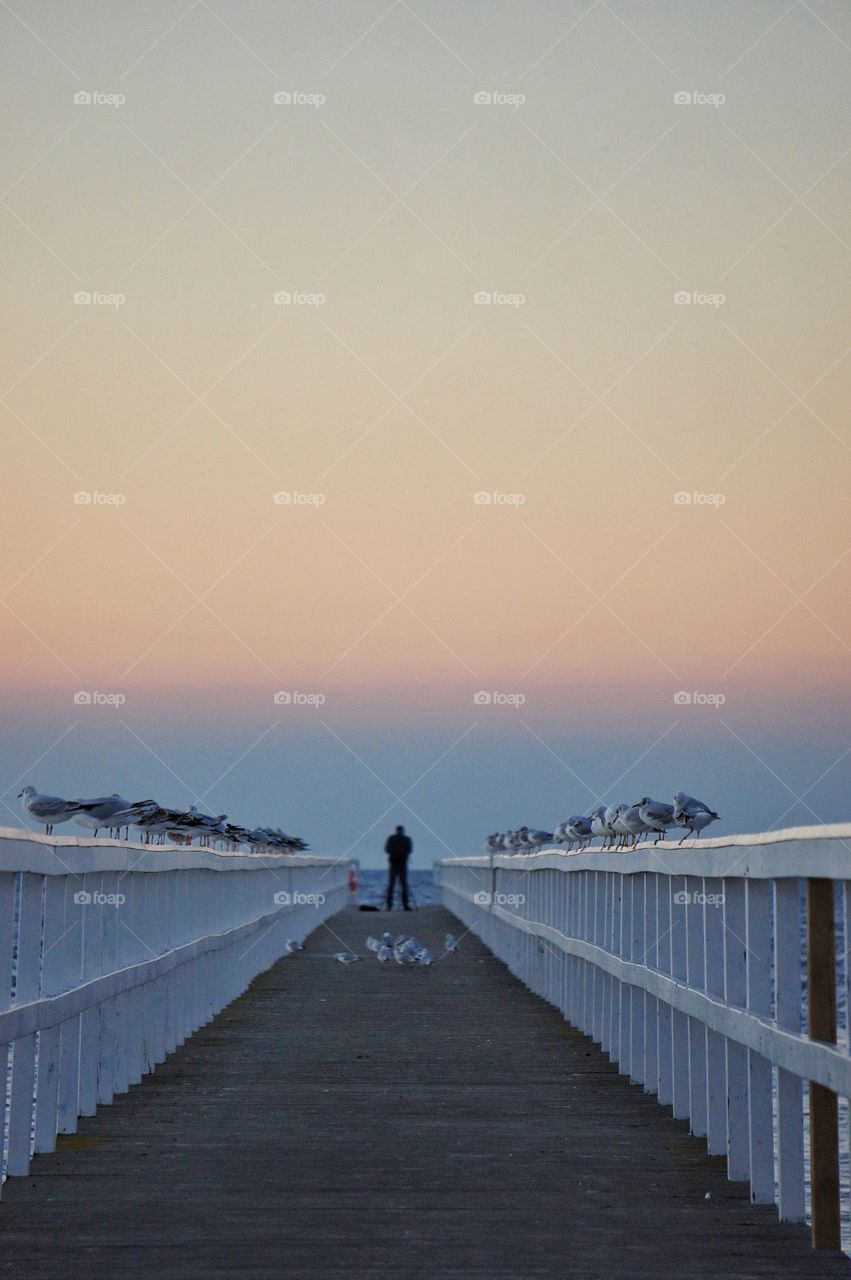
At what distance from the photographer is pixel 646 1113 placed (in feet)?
30.0

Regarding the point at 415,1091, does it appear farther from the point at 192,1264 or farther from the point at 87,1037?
the point at 192,1264

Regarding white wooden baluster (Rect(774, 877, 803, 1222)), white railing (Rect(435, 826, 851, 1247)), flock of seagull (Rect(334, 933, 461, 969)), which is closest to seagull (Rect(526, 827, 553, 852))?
flock of seagull (Rect(334, 933, 461, 969))

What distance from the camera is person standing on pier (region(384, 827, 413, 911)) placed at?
42719 mm

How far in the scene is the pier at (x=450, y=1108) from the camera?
599 centimetres

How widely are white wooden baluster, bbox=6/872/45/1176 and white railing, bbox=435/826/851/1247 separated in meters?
2.80

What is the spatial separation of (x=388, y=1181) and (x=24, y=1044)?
162 cm

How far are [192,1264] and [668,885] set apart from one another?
375cm

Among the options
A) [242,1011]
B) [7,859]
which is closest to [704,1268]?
[7,859]

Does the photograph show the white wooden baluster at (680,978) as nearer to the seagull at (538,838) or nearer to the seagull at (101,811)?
the seagull at (101,811)

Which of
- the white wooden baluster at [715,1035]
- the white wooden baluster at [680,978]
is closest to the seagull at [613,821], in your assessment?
the white wooden baluster at [680,978]

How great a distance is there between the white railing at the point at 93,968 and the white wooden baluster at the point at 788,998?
9.38 feet

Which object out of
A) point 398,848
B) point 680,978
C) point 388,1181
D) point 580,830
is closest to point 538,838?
point 580,830

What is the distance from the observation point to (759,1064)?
6.73 metres

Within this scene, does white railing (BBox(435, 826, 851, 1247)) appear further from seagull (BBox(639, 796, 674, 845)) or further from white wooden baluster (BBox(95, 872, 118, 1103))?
white wooden baluster (BBox(95, 872, 118, 1103))
